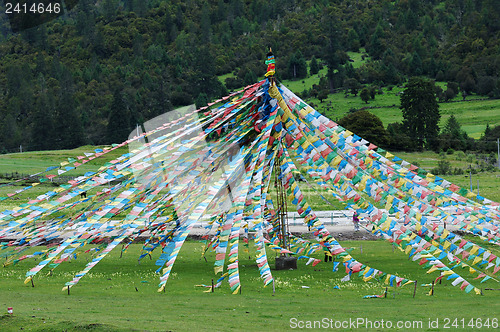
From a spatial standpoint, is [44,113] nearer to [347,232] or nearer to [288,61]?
[288,61]

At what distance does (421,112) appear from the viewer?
210 ft

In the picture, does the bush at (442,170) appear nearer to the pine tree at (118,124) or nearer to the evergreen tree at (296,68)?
the pine tree at (118,124)

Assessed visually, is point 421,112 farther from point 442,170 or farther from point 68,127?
point 68,127

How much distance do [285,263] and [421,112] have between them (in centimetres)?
4963

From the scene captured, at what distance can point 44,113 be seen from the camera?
290 ft

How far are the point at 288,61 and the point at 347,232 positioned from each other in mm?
84358

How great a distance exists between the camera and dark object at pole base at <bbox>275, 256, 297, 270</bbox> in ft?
58.2

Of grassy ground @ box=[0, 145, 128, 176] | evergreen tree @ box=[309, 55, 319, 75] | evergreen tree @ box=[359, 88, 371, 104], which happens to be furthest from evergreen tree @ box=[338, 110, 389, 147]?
evergreen tree @ box=[309, 55, 319, 75]

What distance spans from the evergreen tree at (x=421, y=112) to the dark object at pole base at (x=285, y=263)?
152 ft

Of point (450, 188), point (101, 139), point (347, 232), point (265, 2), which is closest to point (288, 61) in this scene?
point (101, 139)

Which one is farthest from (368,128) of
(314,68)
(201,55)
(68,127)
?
(201,55)

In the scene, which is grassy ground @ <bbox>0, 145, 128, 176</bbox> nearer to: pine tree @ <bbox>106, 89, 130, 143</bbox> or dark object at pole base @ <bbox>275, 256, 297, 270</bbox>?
pine tree @ <bbox>106, 89, 130, 143</bbox>

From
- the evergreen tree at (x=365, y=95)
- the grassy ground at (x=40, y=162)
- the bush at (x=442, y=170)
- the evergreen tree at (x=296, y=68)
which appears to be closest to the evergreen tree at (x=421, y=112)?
the bush at (x=442, y=170)

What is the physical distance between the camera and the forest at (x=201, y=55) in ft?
298
